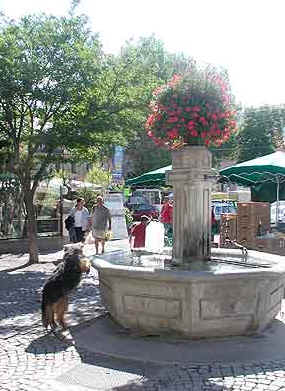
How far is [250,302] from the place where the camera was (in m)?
6.25

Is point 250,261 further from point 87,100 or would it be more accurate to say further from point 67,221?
point 67,221

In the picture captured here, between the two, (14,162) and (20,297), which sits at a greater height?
(14,162)

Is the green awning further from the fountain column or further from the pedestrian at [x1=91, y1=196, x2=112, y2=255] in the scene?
the fountain column

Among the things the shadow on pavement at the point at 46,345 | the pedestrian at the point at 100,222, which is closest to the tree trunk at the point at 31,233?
the pedestrian at the point at 100,222

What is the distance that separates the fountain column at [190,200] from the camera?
7.00 metres

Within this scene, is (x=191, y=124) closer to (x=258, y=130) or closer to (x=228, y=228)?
(x=228, y=228)

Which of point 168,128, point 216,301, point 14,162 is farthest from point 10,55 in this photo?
point 216,301

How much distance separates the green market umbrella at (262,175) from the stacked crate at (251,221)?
720 millimetres

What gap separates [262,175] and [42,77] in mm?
5916

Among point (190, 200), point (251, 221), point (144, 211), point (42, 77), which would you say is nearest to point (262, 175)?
point (251, 221)

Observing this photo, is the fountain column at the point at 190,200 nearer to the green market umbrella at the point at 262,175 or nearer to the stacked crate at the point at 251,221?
the green market umbrella at the point at 262,175

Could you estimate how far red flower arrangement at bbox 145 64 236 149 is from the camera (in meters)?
6.72

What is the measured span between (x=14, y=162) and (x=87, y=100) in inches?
106

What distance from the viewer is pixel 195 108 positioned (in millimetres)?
6660
